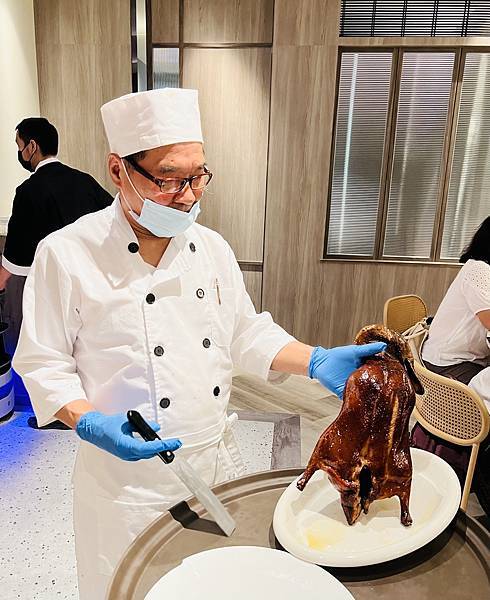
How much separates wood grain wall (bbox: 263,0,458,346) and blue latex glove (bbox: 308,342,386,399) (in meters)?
3.06

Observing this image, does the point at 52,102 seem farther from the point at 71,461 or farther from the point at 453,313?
the point at 453,313

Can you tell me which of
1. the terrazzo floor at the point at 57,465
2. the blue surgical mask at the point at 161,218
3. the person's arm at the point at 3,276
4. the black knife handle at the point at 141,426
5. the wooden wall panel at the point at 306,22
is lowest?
the terrazzo floor at the point at 57,465

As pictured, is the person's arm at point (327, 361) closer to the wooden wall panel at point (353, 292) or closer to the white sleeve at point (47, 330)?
the white sleeve at point (47, 330)

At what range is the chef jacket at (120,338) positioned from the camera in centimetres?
112

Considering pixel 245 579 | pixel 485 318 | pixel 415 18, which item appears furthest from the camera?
pixel 415 18

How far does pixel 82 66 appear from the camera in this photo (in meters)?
4.18

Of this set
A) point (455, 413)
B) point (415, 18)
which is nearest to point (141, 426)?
point (455, 413)

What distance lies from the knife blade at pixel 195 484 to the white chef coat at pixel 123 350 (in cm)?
18

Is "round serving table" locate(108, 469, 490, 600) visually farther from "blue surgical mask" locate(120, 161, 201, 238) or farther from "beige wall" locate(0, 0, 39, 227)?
"beige wall" locate(0, 0, 39, 227)

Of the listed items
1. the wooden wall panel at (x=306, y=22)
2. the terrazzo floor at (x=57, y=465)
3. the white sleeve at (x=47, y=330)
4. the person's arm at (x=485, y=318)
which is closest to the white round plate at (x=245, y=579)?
the white sleeve at (x=47, y=330)

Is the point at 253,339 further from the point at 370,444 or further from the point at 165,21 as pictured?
the point at 165,21

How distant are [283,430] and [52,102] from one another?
3.17 meters

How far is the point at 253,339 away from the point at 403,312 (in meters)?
1.97

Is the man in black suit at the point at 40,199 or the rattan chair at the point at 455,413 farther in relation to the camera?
the man in black suit at the point at 40,199
